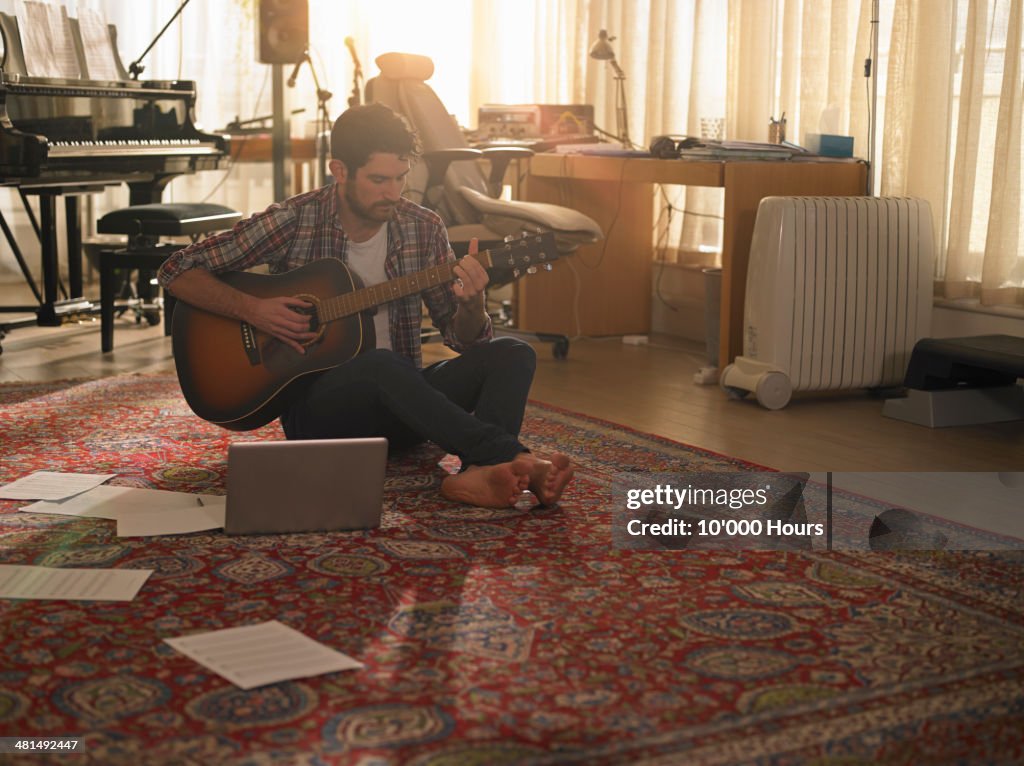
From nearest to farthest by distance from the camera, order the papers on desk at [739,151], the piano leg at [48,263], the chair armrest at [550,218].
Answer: the papers on desk at [739,151]
the chair armrest at [550,218]
the piano leg at [48,263]

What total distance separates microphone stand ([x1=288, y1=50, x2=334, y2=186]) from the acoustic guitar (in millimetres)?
3233

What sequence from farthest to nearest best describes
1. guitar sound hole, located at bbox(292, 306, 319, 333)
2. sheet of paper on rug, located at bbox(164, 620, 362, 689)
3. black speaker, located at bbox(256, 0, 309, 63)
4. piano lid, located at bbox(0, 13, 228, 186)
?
→ black speaker, located at bbox(256, 0, 309, 63) → piano lid, located at bbox(0, 13, 228, 186) → guitar sound hole, located at bbox(292, 306, 319, 333) → sheet of paper on rug, located at bbox(164, 620, 362, 689)

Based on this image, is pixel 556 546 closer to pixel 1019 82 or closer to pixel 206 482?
pixel 206 482

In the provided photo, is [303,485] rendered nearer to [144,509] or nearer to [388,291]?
[144,509]

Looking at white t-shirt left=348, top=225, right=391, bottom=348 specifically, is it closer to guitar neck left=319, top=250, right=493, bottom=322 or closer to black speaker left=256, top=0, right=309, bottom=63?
guitar neck left=319, top=250, right=493, bottom=322

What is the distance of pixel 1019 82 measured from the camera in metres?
3.54

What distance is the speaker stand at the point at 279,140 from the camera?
589cm

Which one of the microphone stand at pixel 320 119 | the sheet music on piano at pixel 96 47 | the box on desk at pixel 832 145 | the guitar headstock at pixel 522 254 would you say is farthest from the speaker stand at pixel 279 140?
the guitar headstock at pixel 522 254

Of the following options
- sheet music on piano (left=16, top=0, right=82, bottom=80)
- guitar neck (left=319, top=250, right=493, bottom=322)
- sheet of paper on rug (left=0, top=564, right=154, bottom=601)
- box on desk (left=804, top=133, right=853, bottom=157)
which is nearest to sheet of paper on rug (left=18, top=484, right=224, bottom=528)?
sheet of paper on rug (left=0, top=564, right=154, bottom=601)

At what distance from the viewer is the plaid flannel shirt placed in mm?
2664

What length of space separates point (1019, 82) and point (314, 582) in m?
2.60

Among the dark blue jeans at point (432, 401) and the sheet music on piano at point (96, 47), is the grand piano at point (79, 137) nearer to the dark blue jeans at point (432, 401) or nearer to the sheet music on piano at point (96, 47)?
the sheet music on piano at point (96, 47)

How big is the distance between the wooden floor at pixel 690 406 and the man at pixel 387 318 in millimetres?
739

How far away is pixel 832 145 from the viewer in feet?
13.1
